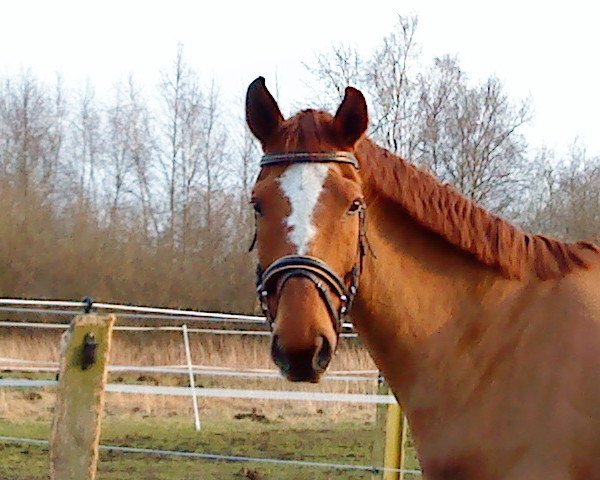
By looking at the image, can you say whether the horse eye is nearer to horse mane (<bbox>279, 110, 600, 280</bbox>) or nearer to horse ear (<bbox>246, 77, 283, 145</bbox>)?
horse mane (<bbox>279, 110, 600, 280</bbox>)

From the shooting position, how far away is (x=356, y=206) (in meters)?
2.63

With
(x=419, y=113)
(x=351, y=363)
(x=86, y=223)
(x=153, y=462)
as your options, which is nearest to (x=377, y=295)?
(x=153, y=462)

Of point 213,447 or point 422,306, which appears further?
point 213,447

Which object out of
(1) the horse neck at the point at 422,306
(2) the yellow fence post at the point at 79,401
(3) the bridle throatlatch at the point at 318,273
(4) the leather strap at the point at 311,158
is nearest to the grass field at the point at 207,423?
(2) the yellow fence post at the point at 79,401

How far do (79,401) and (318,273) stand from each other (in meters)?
2.29

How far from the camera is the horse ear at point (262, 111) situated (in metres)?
2.75

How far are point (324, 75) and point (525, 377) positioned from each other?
17.9 m

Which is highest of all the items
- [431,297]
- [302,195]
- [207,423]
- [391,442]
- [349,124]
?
[349,124]

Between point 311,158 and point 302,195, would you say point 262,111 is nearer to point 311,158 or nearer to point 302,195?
point 311,158

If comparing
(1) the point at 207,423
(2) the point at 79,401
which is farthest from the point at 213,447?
(2) the point at 79,401

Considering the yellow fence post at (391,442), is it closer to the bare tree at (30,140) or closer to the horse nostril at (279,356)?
the horse nostril at (279,356)

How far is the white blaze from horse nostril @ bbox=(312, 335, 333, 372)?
0.89 feet

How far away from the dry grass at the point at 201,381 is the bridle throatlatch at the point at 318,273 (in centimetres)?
796

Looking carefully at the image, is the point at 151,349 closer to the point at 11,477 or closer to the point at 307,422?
the point at 307,422
